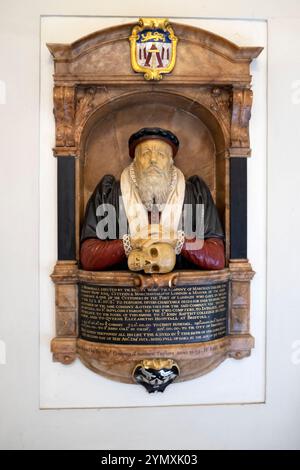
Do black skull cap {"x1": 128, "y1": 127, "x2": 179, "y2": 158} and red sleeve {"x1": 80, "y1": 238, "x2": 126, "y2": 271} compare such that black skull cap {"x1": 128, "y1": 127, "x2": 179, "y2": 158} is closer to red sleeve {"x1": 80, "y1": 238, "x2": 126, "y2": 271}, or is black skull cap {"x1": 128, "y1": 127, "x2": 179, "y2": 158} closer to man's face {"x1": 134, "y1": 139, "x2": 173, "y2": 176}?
man's face {"x1": 134, "y1": 139, "x2": 173, "y2": 176}

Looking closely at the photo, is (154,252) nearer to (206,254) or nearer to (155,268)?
(155,268)

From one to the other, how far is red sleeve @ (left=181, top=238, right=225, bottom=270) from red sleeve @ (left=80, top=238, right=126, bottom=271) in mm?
433

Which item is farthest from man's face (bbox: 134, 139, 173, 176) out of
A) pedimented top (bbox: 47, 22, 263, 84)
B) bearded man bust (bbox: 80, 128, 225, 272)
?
pedimented top (bbox: 47, 22, 263, 84)

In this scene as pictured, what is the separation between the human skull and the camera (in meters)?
2.17

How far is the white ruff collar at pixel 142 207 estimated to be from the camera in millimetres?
2508

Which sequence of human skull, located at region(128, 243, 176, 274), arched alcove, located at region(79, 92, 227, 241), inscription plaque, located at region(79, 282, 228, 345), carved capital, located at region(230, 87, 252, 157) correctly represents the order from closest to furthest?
human skull, located at region(128, 243, 176, 274)
inscription plaque, located at region(79, 282, 228, 345)
carved capital, located at region(230, 87, 252, 157)
arched alcove, located at region(79, 92, 227, 241)

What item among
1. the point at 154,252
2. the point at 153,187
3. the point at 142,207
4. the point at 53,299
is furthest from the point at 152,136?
the point at 53,299

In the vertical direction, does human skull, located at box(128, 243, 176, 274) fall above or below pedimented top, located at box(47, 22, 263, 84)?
below
